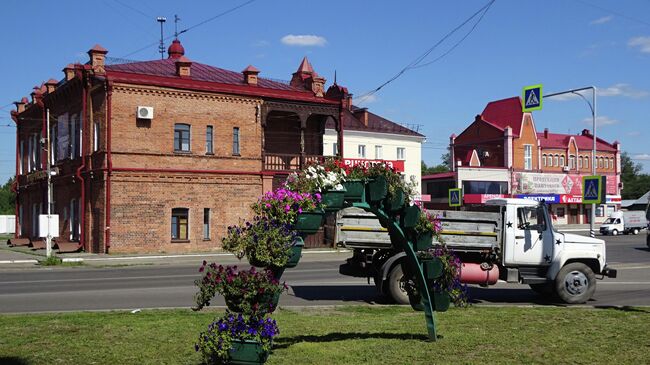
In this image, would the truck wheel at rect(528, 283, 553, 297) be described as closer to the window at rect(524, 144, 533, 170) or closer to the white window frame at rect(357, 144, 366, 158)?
the white window frame at rect(357, 144, 366, 158)

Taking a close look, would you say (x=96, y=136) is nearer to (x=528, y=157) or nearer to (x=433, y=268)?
(x=433, y=268)

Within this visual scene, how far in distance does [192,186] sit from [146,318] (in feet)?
79.9

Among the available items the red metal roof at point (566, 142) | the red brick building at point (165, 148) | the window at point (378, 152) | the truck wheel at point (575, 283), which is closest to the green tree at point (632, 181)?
the red metal roof at point (566, 142)

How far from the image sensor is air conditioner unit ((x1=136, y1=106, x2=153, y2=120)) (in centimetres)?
3381

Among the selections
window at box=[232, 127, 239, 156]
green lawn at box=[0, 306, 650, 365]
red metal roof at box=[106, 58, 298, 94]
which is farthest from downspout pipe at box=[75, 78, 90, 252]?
green lawn at box=[0, 306, 650, 365]

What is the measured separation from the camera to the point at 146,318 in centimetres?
1153

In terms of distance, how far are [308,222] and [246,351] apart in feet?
5.41

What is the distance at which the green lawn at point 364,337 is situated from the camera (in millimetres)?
8312

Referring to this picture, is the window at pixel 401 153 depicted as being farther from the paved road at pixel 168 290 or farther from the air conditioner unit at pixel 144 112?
the paved road at pixel 168 290

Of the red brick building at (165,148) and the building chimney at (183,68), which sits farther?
the building chimney at (183,68)

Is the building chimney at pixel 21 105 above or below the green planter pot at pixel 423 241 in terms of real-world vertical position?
above

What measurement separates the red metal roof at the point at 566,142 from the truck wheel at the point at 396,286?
65630 mm

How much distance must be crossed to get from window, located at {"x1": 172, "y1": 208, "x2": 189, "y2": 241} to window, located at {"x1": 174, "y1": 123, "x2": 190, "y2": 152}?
3271 millimetres

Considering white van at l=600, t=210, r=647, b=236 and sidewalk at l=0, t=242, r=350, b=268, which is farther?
white van at l=600, t=210, r=647, b=236
